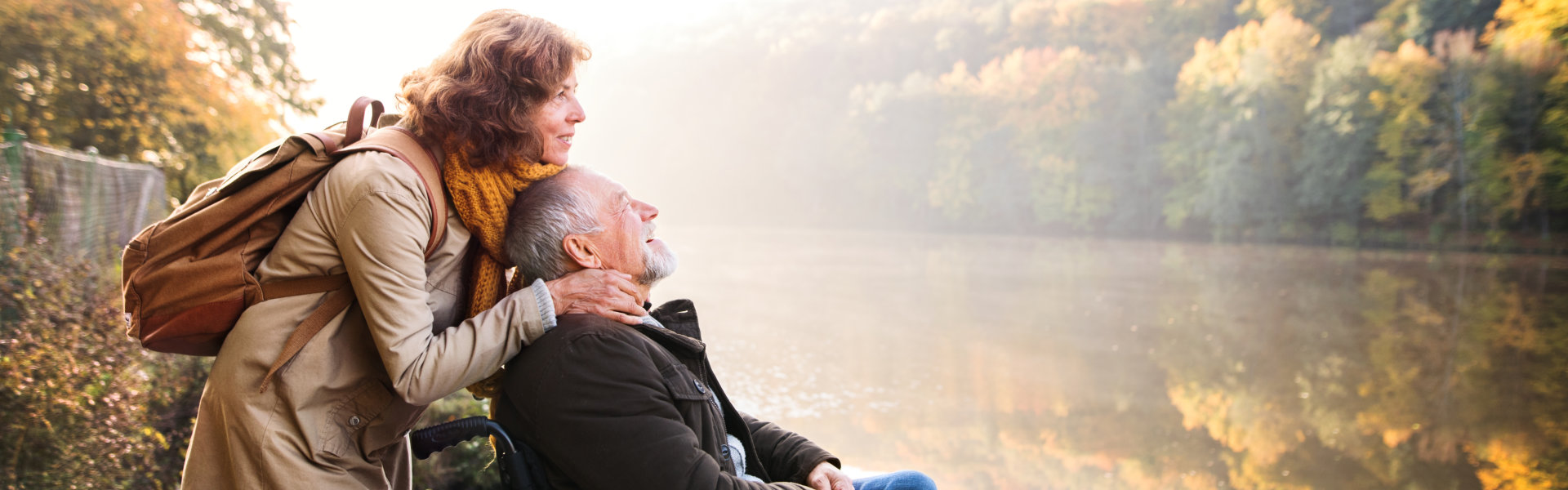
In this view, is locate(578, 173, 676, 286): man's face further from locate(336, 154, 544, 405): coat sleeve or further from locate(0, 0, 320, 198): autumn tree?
locate(0, 0, 320, 198): autumn tree

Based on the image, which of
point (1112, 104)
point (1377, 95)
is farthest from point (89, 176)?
point (1112, 104)

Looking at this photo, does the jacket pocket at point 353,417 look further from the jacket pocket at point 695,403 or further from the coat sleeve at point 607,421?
the jacket pocket at point 695,403

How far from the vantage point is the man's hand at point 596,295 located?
59.6 inches

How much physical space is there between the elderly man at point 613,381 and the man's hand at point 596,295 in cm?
2

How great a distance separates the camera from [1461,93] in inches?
816

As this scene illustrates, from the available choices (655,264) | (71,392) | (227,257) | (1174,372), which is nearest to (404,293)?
(227,257)

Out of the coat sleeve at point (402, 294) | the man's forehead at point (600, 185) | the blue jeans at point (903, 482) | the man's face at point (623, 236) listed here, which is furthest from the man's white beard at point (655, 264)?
the blue jeans at point (903, 482)

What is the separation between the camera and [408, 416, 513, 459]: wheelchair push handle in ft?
4.84

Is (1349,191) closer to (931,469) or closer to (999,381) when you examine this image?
(999,381)

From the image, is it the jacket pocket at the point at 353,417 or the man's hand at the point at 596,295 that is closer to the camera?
the jacket pocket at the point at 353,417

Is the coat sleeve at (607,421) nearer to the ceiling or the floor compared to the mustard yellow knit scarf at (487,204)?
nearer to the floor

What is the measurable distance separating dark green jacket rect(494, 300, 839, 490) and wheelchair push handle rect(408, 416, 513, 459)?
3 cm

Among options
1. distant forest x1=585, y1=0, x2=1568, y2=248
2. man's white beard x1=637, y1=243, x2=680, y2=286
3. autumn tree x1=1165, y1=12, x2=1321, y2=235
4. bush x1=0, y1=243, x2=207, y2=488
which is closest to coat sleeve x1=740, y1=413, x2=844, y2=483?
man's white beard x1=637, y1=243, x2=680, y2=286

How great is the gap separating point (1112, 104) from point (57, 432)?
1469 inches
